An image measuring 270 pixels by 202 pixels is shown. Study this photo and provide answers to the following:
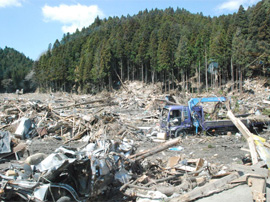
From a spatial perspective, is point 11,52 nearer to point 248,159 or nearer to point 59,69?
point 59,69

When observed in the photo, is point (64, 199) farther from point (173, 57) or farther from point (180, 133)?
A: point (173, 57)

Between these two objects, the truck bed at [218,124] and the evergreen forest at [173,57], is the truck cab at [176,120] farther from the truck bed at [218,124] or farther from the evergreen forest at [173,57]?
the evergreen forest at [173,57]

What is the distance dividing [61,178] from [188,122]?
9.83 meters

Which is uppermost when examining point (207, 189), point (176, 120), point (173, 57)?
point (173, 57)

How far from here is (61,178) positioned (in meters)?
5.29

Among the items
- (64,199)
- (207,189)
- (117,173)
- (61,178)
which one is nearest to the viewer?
(64,199)

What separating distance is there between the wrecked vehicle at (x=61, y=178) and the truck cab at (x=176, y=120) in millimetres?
7732

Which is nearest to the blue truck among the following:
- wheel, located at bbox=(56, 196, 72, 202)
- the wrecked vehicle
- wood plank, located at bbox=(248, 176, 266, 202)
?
the wrecked vehicle

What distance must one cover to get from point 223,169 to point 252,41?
111 ft

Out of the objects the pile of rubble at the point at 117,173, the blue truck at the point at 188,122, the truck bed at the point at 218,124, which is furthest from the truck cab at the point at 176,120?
the pile of rubble at the point at 117,173

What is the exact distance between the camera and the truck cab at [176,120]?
1368 centimetres

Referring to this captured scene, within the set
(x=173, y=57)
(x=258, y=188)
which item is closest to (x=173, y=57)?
(x=173, y=57)

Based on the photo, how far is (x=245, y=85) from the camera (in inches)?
1487

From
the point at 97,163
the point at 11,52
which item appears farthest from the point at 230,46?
the point at 11,52
